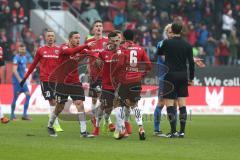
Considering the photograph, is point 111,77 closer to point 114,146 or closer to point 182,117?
point 182,117

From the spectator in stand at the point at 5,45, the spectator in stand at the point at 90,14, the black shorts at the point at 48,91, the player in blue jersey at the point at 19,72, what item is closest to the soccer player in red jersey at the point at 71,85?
the black shorts at the point at 48,91

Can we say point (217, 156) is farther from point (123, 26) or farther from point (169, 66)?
point (123, 26)

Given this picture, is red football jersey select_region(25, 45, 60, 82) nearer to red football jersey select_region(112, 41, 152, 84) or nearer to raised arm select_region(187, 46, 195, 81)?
red football jersey select_region(112, 41, 152, 84)

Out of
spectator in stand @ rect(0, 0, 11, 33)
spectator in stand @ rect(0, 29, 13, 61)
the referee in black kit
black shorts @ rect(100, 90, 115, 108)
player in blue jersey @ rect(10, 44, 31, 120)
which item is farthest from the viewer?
spectator in stand @ rect(0, 0, 11, 33)

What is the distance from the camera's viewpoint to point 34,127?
20.1 metres

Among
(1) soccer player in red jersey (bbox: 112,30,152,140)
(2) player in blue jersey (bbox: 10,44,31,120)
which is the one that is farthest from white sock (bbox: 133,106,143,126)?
(2) player in blue jersey (bbox: 10,44,31,120)

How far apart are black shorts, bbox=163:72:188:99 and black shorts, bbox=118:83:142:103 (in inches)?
30.8

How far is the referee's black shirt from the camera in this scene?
17.0m

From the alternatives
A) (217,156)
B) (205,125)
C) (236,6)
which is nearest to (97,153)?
(217,156)

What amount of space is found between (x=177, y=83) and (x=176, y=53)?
0.64m

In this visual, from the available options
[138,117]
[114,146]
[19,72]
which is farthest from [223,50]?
[114,146]

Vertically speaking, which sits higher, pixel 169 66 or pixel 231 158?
pixel 169 66

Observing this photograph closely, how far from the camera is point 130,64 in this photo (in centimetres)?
1661

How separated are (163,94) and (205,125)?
485 cm
